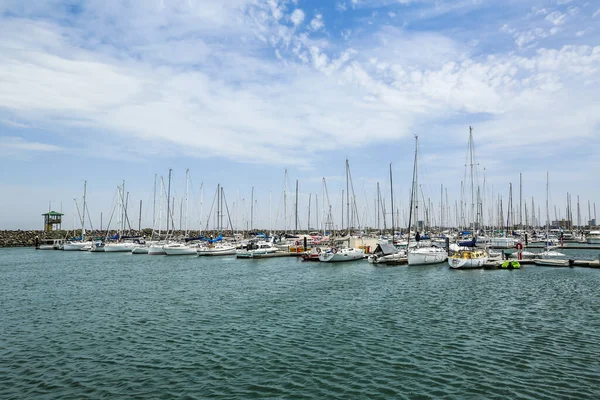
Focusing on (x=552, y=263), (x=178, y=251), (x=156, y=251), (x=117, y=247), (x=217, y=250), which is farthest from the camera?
(x=117, y=247)

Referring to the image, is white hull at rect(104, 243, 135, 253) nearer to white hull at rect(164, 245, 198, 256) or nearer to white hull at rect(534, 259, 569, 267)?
white hull at rect(164, 245, 198, 256)

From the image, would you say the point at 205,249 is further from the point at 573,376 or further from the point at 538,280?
the point at 573,376

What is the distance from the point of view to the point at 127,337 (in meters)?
20.3

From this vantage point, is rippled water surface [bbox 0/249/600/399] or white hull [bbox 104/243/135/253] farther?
white hull [bbox 104/243/135/253]

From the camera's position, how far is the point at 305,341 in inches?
756

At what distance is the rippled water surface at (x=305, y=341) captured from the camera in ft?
45.2

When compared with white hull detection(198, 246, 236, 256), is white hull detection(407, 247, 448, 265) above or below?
above

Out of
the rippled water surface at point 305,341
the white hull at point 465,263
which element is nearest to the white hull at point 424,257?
the white hull at point 465,263

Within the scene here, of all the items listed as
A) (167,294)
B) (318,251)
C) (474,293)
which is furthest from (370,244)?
(167,294)

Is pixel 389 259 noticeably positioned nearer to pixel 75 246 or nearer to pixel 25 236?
pixel 75 246

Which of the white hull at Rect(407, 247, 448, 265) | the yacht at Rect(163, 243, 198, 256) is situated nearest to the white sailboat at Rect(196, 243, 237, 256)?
the yacht at Rect(163, 243, 198, 256)

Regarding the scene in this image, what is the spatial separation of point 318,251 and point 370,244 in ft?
47.6

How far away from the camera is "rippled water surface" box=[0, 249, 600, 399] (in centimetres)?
1377

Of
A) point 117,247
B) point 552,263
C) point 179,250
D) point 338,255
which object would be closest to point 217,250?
point 179,250
